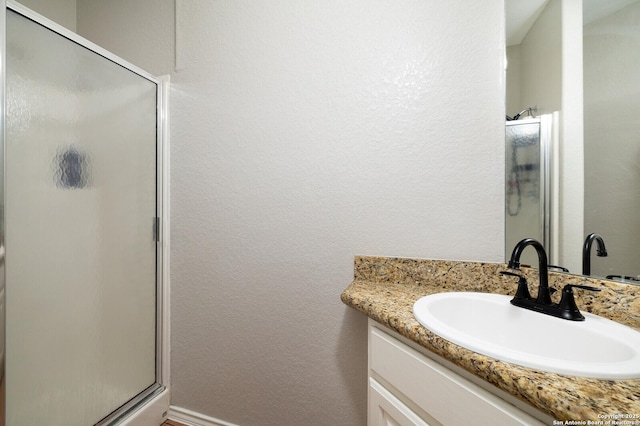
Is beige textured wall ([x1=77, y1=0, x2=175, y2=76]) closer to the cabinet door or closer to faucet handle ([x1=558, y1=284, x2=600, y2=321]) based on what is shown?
the cabinet door

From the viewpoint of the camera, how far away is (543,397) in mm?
352

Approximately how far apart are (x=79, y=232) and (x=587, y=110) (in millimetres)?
1856

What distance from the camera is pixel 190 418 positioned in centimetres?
127

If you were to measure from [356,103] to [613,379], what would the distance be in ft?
3.38

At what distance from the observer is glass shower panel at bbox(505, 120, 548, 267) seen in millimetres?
831

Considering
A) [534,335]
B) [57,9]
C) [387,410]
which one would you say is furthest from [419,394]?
[57,9]

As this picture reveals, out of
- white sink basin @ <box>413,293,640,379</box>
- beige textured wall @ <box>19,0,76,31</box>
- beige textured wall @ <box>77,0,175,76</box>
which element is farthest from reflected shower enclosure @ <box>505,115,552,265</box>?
beige textured wall @ <box>19,0,76,31</box>

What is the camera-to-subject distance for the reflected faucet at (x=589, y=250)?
714 mm

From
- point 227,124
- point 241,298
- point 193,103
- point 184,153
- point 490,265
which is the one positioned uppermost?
point 193,103

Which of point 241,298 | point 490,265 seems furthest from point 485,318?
point 241,298

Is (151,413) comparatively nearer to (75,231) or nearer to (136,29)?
(75,231)

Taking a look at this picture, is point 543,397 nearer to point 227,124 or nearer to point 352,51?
point 352,51

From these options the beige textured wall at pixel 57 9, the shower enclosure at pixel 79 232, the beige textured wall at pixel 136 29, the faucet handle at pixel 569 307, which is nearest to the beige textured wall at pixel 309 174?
the beige textured wall at pixel 136 29

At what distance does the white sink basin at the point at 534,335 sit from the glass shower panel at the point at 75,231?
130cm
